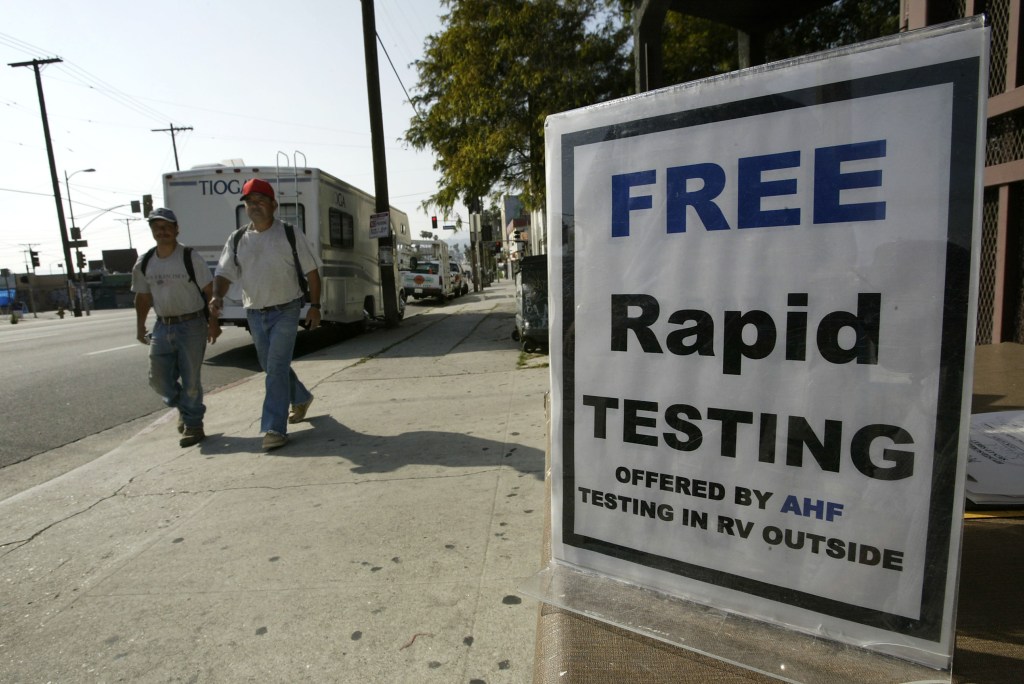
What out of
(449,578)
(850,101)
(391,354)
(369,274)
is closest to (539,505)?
(449,578)

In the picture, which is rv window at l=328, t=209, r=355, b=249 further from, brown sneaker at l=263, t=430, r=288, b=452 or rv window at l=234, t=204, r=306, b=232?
brown sneaker at l=263, t=430, r=288, b=452

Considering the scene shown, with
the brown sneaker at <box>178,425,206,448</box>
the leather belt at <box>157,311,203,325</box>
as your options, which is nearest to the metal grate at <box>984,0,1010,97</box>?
the leather belt at <box>157,311,203,325</box>

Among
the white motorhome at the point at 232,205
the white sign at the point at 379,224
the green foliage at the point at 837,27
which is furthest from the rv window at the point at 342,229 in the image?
the green foliage at the point at 837,27

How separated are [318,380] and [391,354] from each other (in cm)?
171

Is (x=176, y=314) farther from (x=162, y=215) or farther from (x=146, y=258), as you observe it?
(x=162, y=215)

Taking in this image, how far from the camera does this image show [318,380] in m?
6.79

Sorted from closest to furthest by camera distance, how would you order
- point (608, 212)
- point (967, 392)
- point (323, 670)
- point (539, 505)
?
1. point (967, 392)
2. point (608, 212)
3. point (323, 670)
4. point (539, 505)

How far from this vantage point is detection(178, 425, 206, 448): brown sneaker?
4660 mm

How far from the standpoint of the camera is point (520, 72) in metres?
11.6

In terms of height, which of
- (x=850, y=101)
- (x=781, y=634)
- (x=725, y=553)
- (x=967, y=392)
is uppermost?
(x=850, y=101)

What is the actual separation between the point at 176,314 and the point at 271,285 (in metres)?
0.92

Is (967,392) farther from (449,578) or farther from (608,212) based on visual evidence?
(449,578)

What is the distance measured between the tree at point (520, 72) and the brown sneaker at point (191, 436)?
8.52m

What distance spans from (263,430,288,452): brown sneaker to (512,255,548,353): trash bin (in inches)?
148
